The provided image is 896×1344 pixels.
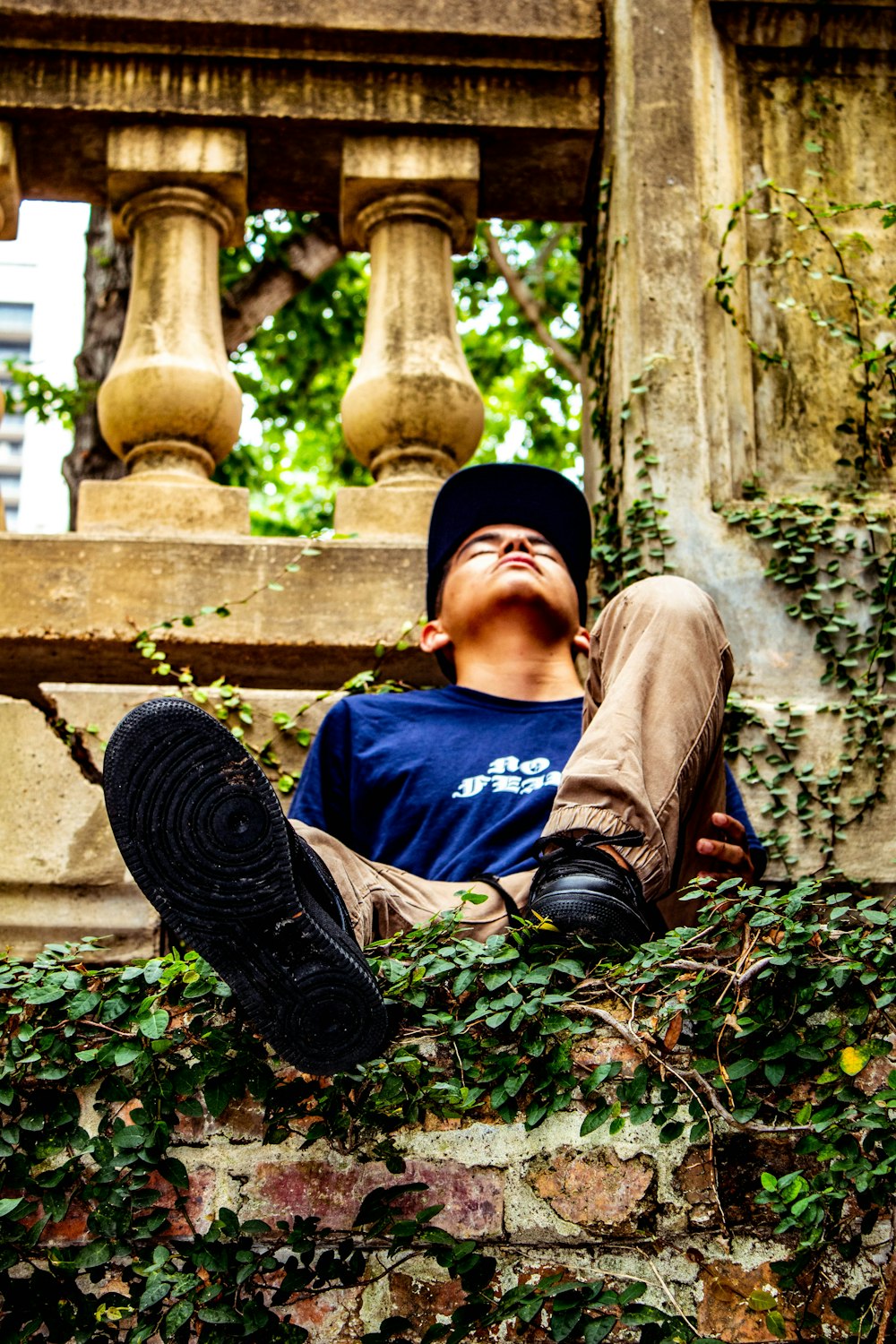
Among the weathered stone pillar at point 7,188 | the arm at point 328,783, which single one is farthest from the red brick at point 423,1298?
the weathered stone pillar at point 7,188

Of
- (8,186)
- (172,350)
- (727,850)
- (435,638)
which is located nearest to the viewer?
(727,850)

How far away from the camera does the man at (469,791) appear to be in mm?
1890

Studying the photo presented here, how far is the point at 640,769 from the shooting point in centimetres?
234

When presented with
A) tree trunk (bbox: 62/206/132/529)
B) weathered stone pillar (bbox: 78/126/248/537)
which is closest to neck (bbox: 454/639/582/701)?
weathered stone pillar (bbox: 78/126/248/537)

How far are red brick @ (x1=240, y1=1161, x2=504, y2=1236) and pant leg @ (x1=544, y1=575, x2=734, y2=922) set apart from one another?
0.50 m

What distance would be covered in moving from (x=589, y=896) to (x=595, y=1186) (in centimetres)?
39

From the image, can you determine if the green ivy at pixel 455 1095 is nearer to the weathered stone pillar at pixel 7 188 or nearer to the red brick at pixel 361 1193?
the red brick at pixel 361 1193

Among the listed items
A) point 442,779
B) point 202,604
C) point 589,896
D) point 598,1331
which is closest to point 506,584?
point 442,779

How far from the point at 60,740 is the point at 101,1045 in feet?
4.02

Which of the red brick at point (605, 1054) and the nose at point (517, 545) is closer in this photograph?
the red brick at point (605, 1054)

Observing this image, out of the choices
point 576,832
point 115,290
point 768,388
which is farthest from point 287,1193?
point 115,290

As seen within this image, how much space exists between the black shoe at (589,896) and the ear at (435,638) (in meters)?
1.06

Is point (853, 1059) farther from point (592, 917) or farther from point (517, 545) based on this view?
point (517, 545)

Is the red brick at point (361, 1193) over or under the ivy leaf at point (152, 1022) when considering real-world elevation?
under
